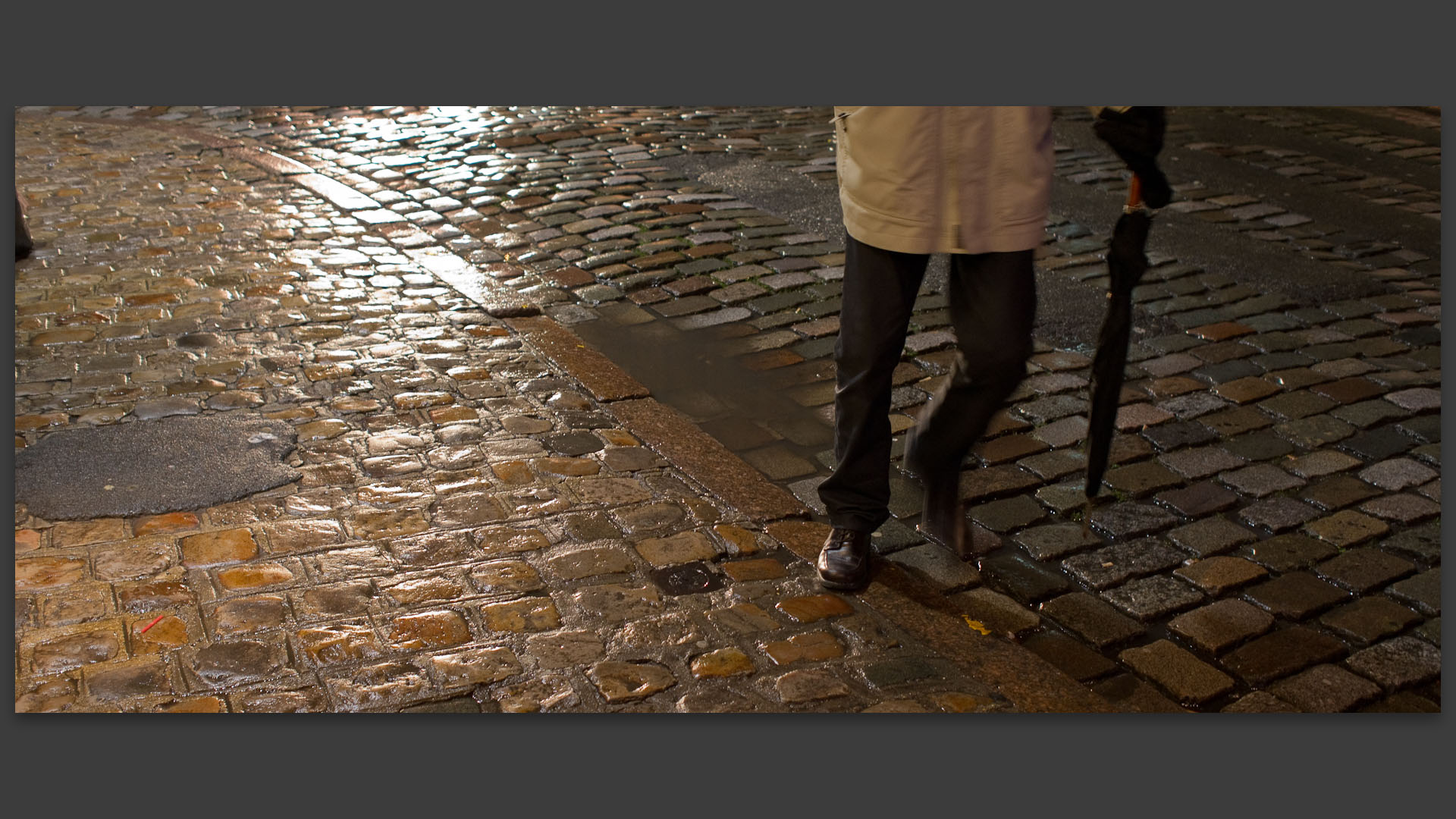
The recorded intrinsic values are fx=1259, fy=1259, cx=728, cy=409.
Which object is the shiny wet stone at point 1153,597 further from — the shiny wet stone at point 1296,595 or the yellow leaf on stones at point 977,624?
the yellow leaf on stones at point 977,624

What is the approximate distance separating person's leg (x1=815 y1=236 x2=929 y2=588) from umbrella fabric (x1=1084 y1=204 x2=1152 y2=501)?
1.66 ft

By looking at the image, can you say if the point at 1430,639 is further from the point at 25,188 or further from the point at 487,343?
the point at 25,188

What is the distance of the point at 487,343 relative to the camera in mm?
5141

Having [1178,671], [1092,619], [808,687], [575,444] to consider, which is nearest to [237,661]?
[808,687]

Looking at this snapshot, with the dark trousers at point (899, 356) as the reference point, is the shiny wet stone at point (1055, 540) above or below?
below

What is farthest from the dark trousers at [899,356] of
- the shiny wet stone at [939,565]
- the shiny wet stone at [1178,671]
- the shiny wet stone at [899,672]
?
the shiny wet stone at [1178,671]

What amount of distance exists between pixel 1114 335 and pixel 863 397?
702mm

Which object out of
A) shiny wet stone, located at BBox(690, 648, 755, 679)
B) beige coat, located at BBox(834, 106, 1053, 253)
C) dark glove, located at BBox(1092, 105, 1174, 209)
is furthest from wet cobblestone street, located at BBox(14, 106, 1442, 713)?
dark glove, located at BBox(1092, 105, 1174, 209)

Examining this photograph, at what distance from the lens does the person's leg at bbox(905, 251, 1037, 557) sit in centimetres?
314

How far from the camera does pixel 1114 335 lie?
3363mm

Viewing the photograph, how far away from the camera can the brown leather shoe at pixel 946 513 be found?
3.56 m

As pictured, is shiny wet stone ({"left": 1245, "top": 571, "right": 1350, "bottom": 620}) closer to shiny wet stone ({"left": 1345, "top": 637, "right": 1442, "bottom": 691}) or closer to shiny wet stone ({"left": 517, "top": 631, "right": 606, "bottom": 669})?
shiny wet stone ({"left": 1345, "top": 637, "right": 1442, "bottom": 691})

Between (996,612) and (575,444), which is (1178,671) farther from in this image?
(575,444)

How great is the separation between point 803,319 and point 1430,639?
287 cm
